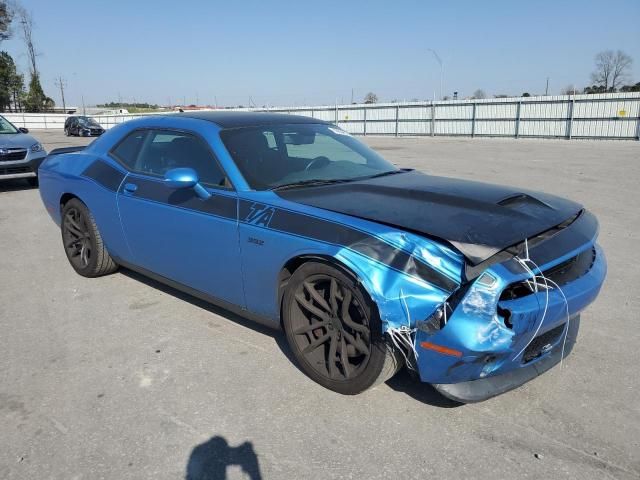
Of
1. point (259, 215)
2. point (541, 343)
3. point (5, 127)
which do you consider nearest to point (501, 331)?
point (541, 343)

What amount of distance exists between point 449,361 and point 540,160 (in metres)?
15.1

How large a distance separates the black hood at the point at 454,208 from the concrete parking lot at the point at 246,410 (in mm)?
913

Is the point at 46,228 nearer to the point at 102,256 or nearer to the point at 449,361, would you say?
the point at 102,256

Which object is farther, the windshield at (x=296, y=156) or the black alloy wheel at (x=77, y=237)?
the black alloy wheel at (x=77, y=237)

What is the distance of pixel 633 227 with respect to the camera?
672 centimetres

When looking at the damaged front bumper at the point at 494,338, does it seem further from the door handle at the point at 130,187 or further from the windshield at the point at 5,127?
the windshield at the point at 5,127

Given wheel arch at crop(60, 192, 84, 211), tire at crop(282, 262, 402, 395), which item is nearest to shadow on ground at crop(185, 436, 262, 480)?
tire at crop(282, 262, 402, 395)

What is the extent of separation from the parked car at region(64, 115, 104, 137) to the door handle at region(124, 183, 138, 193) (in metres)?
31.8

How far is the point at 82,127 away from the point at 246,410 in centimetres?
3449

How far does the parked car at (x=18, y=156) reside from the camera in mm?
10109

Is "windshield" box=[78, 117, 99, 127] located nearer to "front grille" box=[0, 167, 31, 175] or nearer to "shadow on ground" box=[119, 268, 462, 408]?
"front grille" box=[0, 167, 31, 175]

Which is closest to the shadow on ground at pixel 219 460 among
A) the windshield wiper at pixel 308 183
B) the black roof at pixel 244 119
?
the windshield wiper at pixel 308 183

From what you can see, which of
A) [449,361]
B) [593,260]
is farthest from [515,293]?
[593,260]

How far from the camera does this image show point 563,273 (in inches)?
106
